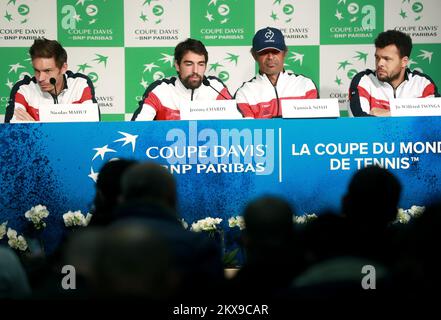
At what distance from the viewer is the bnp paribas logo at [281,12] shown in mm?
6898

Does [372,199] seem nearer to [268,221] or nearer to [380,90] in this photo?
[268,221]

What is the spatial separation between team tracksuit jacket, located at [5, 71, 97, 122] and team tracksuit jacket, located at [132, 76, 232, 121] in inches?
18.9

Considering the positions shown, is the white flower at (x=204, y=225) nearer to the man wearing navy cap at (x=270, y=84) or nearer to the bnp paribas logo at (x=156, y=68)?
the man wearing navy cap at (x=270, y=84)

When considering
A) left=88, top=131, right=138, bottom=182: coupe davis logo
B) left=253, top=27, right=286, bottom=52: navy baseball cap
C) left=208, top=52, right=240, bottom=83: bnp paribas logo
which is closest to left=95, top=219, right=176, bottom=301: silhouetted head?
left=88, top=131, right=138, bottom=182: coupe davis logo

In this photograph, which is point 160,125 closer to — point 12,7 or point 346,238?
point 346,238

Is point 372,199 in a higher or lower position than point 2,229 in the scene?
higher

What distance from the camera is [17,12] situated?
6.89 m

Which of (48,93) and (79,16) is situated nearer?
(48,93)

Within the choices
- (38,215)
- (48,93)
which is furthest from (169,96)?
(38,215)

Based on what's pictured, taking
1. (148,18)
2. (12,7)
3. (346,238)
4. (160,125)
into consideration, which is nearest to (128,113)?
(148,18)

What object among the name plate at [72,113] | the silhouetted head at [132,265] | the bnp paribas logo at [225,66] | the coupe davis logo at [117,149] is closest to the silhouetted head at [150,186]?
the silhouetted head at [132,265]

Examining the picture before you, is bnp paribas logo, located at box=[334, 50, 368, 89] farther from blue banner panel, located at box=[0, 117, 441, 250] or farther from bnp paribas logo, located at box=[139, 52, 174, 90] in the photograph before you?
blue banner panel, located at box=[0, 117, 441, 250]

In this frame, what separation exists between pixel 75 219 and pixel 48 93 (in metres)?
2.71

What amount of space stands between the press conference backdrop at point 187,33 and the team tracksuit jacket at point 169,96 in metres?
0.71
